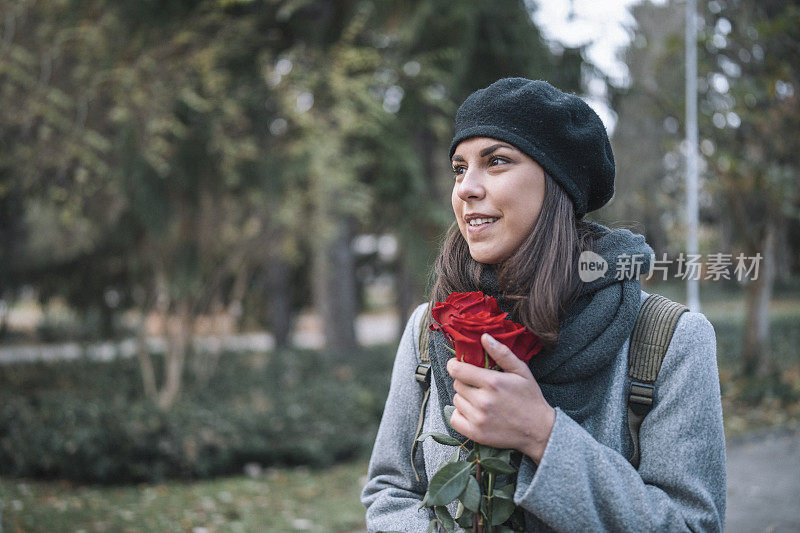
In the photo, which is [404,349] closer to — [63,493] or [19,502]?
[19,502]

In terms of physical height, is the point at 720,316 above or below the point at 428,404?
below

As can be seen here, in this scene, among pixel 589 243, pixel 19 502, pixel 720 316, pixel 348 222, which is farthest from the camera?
pixel 720 316

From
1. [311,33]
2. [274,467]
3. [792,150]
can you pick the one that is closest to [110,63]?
[311,33]

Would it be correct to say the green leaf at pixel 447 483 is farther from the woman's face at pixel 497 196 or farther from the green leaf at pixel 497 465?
the woman's face at pixel 497 196

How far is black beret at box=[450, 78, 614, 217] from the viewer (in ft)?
4.59

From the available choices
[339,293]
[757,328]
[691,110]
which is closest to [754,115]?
[691,110]

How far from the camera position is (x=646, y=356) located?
1381 mm

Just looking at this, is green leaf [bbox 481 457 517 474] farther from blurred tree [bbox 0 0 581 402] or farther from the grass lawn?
blurred tree [bbox 0 0 581 402]

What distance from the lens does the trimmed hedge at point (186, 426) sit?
6.48 meters

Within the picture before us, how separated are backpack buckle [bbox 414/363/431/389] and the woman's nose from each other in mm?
441

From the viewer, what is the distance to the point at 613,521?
1.26 metres

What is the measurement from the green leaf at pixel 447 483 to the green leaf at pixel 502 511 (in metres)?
0.09

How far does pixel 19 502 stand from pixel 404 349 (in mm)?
5169

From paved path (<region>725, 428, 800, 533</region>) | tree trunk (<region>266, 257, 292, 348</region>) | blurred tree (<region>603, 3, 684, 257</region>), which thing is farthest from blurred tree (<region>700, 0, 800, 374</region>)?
tree trunk (<region>266, 257, 292, 348</region>)
